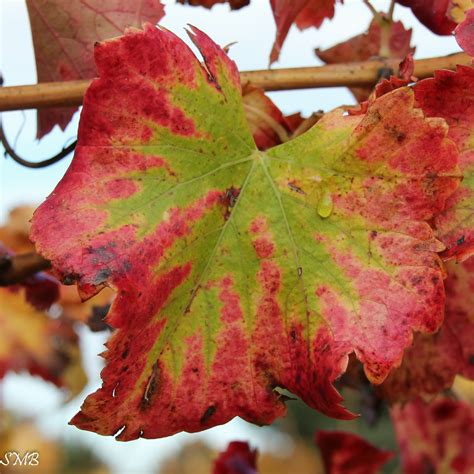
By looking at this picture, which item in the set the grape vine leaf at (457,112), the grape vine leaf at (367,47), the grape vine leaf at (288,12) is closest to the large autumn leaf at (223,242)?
the grape vine leaf at (457,112)

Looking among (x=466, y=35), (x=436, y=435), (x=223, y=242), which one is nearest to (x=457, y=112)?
(x=466, y=35)

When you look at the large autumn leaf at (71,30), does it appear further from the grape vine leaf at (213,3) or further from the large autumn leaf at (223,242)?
the large autumn leaf at (223,242)

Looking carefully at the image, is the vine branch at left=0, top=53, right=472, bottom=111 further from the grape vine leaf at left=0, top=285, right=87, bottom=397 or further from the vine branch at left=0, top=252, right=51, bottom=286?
the grape vine leaf at left=0, top=285, right=87, bottom=397

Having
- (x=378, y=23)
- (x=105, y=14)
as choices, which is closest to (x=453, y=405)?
(x=378, y=23)

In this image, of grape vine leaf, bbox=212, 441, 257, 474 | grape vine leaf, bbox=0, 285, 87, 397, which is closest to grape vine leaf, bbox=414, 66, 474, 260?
grape vine leaf, bbox=212, 441, 257, 474

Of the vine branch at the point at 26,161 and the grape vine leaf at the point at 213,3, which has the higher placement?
the grape vine leaf at the point at 213,3

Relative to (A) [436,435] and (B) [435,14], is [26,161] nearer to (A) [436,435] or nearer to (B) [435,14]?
(B) [435,14]

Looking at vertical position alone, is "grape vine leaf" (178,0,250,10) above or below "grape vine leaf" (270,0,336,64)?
above
